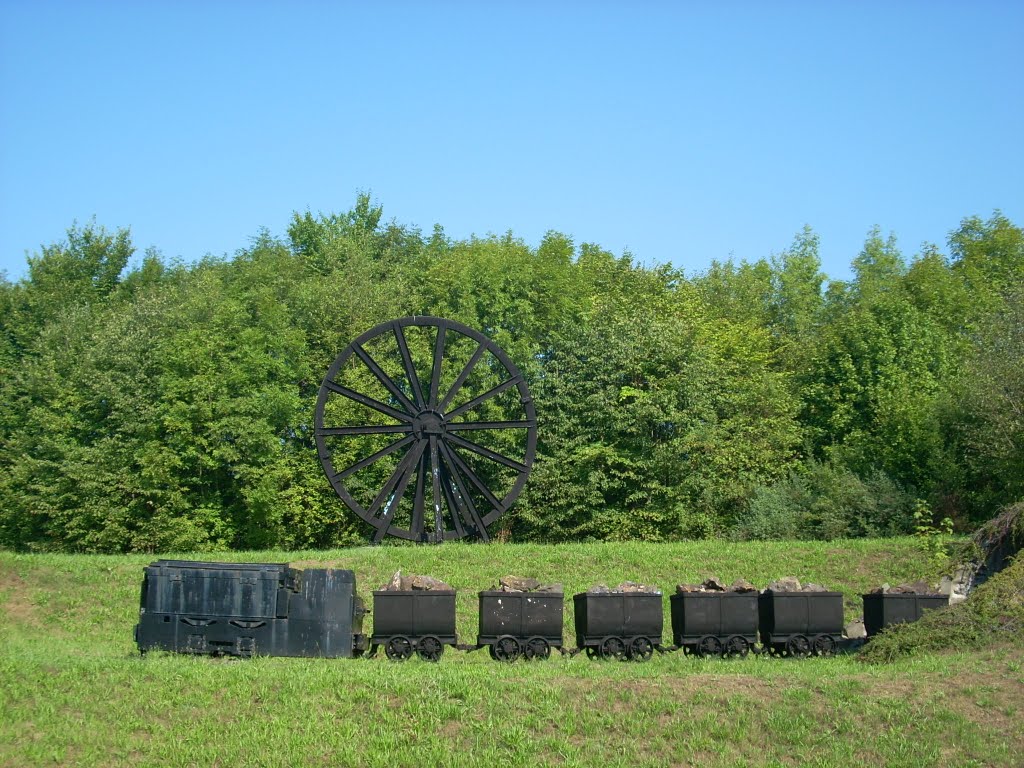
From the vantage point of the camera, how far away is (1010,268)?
52219 millimetres

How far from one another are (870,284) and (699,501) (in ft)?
72.8

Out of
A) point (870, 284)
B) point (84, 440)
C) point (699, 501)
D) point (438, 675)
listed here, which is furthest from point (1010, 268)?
point (438, 675)

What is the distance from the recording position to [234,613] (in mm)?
17453

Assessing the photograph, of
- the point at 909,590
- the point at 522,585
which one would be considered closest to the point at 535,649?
the point at 522,585

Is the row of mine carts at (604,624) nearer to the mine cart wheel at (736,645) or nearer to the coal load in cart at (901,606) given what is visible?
the mine cart wheel at (736,645)

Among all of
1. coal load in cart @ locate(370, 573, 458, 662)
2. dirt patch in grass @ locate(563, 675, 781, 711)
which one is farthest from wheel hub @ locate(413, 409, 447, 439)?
dirt patch in grass @ locate(563, 675, 781, 711)

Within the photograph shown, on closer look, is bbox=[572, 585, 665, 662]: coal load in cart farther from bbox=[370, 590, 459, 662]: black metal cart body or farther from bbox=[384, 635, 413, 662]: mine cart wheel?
bbox=[384, 635, 413, 662]: mine cart wheel

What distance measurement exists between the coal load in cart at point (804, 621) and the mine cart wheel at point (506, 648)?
174 inches

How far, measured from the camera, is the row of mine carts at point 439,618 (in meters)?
17.5

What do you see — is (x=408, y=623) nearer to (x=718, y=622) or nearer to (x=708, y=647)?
(x=708, y=647)

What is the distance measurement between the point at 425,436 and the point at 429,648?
39.6 feet

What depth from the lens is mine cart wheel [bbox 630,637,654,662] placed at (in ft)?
60.1

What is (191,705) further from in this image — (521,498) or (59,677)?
(521,498)

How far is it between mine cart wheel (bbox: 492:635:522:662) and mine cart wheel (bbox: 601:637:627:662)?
142 cm
